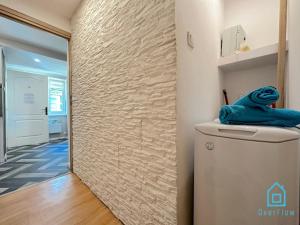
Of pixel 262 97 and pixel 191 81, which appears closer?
pixel 262 97

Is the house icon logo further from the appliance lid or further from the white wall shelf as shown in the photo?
the white wall shelf

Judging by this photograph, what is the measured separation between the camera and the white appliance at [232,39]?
4.27ft

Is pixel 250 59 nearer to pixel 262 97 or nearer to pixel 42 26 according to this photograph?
pixel 262 97

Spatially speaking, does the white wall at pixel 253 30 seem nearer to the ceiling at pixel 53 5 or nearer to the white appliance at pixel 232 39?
the white appliance at pixel 232 39

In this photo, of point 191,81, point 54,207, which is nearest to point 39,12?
point 191,81

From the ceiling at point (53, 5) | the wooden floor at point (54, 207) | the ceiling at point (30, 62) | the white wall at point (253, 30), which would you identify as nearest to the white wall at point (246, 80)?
the white wall at point (253, 30)

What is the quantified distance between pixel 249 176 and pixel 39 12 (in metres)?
2.63

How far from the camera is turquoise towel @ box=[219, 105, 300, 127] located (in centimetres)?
69

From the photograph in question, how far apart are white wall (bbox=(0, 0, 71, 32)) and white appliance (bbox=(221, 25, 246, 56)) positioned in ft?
6.87

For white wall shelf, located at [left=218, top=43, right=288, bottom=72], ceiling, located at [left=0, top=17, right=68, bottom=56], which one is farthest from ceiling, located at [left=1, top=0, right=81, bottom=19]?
white wall shelf, located at [left=218, top=43, right=288, bottom=72]

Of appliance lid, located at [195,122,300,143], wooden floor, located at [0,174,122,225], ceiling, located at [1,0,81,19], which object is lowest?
wooden floor, located at [0,174,122,225]

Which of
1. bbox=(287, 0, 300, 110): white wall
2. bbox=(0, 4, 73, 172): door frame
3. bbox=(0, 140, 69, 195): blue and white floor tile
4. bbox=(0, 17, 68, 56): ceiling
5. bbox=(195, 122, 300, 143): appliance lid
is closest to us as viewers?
bbox=(195, 122, 300, 143): appliance lid

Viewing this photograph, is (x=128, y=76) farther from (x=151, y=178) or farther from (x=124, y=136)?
(x=151, y=178)

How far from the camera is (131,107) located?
105 centimetres
